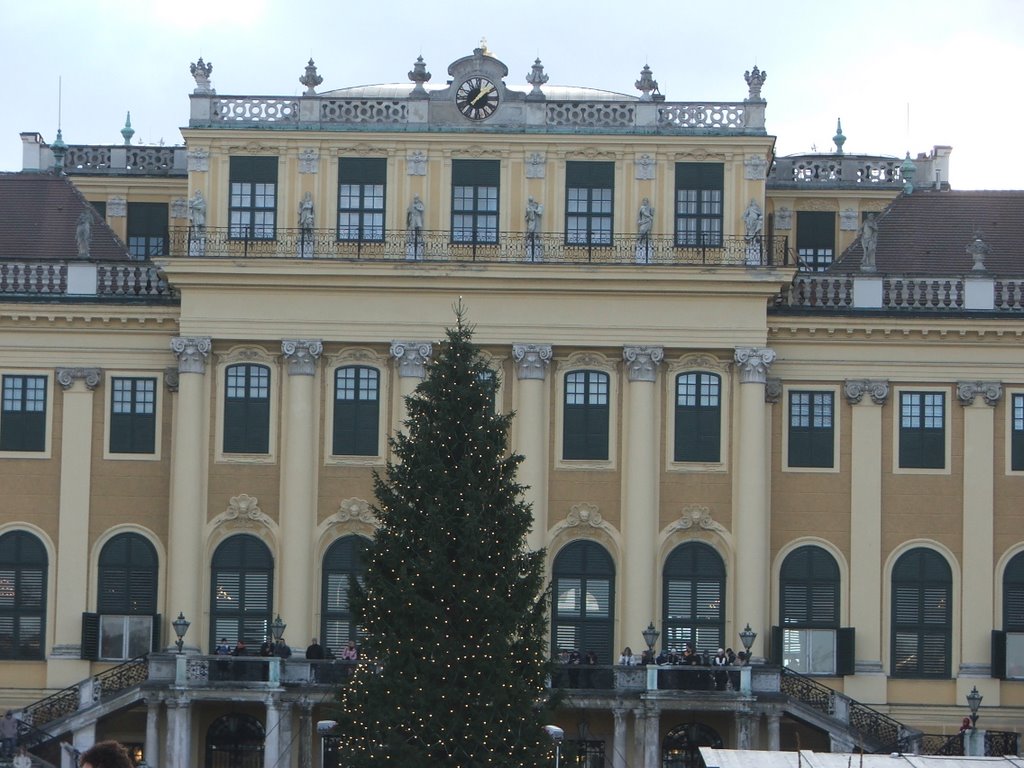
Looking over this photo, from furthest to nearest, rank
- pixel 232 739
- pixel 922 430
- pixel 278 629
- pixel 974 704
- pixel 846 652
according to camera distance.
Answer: pixel 922 430 < pixel 846 652 < pixel 232 739 < pixel 278 629 < pixel 974 704

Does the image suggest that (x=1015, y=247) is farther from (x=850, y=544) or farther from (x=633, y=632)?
(x=633, y=632)

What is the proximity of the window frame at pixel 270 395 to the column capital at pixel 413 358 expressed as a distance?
7.93 feet

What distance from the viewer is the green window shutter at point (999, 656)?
5738cm

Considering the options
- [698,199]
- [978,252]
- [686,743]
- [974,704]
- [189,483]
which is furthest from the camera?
[978,252]

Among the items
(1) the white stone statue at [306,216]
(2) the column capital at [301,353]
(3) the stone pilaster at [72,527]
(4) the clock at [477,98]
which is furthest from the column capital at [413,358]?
(3) the stone pilaster at [72,527]

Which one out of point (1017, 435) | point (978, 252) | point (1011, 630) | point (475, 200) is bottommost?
point (1011, 630)

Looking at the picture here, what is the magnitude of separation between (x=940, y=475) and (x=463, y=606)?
67.6ft

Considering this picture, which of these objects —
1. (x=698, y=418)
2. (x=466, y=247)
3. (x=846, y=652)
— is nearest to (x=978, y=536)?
(x=846, y=652)

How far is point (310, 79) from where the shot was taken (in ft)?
192

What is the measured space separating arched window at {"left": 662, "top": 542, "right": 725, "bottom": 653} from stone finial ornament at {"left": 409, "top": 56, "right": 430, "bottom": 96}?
12690 millimetres

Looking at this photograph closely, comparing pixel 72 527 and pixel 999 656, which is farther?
pixel 72 527

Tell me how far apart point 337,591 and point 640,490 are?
7.64 meters

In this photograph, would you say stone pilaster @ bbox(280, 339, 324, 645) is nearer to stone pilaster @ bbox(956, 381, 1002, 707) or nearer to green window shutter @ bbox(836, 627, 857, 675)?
green window shutter @ bbox(836, 627, 857, 675)

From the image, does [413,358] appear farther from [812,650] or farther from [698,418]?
[812,650]
